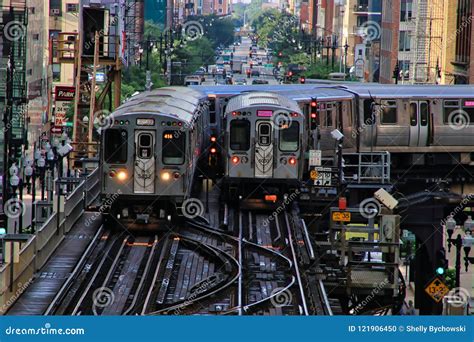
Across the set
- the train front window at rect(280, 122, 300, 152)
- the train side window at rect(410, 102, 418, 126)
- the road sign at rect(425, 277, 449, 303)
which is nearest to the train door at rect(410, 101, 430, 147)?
the train side window at rect(410, 102, 418, 126)

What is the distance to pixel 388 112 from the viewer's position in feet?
149

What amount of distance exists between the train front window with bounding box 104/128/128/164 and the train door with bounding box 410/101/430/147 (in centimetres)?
1420

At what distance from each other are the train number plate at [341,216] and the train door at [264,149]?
3475 millimetres

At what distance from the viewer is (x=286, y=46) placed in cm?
17400

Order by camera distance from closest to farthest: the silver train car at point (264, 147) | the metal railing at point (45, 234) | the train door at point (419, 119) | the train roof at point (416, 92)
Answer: the metal railing at point (45, 234) < the silver train car at point (264, 147) < the train roof at point (416, 92) < the train door at point (419, 119)

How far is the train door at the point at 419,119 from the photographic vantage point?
45594 millimetres

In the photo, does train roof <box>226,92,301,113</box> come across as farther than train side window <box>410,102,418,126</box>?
No

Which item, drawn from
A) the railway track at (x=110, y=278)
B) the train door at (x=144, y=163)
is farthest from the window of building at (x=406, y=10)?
the railway track at (x=110, y=278)

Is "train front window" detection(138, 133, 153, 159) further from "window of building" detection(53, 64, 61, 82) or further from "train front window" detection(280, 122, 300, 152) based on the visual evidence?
"window of building" detection(53, 64, 61, 82)

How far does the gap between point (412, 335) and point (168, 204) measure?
21.4 meters

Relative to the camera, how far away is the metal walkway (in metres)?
25.5

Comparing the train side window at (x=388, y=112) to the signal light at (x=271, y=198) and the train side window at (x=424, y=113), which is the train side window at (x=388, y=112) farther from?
the signal light at (x=271, y=198)

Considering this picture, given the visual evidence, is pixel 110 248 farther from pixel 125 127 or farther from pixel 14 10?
pixel 14 10

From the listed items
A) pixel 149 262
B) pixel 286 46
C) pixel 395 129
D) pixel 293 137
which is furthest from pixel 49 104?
pixel 286 46
